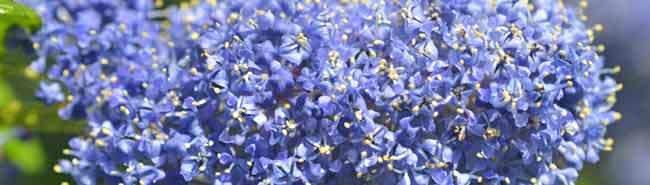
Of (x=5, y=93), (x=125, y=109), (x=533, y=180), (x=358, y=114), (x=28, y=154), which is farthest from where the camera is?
(x=28, y=154)

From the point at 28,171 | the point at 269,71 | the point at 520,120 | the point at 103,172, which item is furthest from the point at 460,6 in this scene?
the point at 28,171

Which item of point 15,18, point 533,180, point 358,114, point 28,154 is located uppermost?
point 15,18

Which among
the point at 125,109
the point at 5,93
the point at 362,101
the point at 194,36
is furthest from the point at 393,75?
the point at 5,93

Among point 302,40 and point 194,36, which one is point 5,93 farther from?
point 302,40

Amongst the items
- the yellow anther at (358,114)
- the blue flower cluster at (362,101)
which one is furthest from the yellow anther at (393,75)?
the yellow anther at (358,114)

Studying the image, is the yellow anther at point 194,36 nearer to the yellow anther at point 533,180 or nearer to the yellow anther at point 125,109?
the yellow anther at point 125,109
